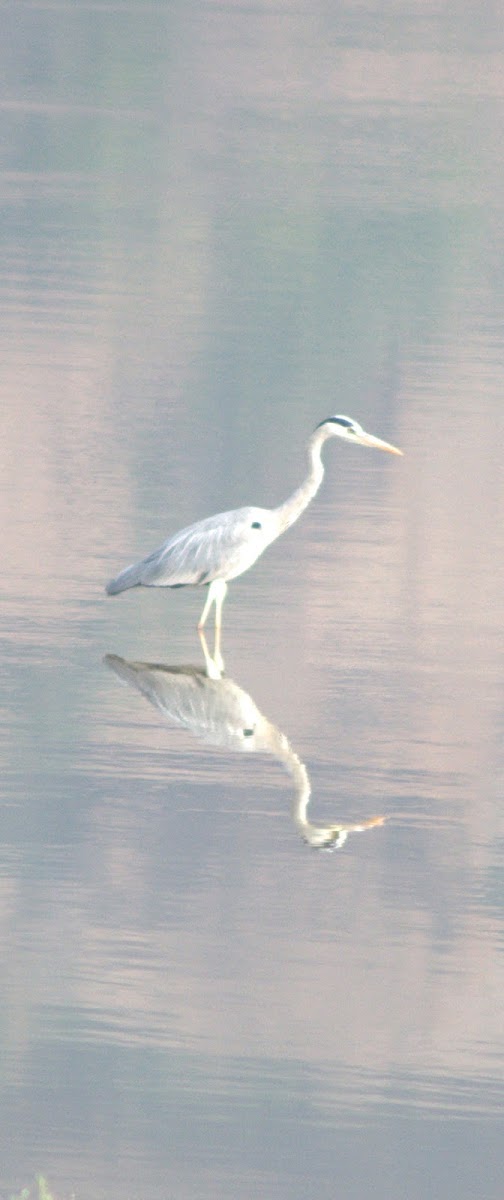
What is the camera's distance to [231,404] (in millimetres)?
16391

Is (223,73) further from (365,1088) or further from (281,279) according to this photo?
(365,1088)

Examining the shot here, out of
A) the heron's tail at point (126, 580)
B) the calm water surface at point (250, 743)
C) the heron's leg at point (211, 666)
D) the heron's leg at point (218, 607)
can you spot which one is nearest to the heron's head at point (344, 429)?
the calm water surface at point (250, 743)

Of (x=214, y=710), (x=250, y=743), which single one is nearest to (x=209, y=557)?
Result: (x=214, y=710)

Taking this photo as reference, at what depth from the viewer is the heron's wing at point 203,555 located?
1051cm

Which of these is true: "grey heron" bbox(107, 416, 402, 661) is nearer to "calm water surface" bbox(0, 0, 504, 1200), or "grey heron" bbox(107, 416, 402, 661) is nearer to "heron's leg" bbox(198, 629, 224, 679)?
"heron's leg" bbox(198, 629, 224, 679)

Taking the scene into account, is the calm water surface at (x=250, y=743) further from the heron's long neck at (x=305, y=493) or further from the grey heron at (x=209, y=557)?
the heron's long neck at (x=305, y=493)

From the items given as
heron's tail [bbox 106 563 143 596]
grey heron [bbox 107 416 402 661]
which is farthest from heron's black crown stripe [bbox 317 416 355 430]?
heron's tail [bbox 106 563 143 596]

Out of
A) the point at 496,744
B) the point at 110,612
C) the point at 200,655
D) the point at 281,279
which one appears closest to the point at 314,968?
the point at 496,744

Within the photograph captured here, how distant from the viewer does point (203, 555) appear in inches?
413

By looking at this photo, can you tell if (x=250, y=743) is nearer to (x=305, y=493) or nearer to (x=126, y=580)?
(x=126, y=580)

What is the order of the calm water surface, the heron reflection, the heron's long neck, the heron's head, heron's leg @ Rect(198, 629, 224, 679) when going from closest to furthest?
the calm water surface, the heron reflection, heron's leg @ Rect(198, 629, 224, 679), the heron's long neck, the heron's head

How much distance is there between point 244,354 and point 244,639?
7.87 metres

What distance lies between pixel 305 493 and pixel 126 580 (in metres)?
0.90

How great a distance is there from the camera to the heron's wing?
34.5 feet
